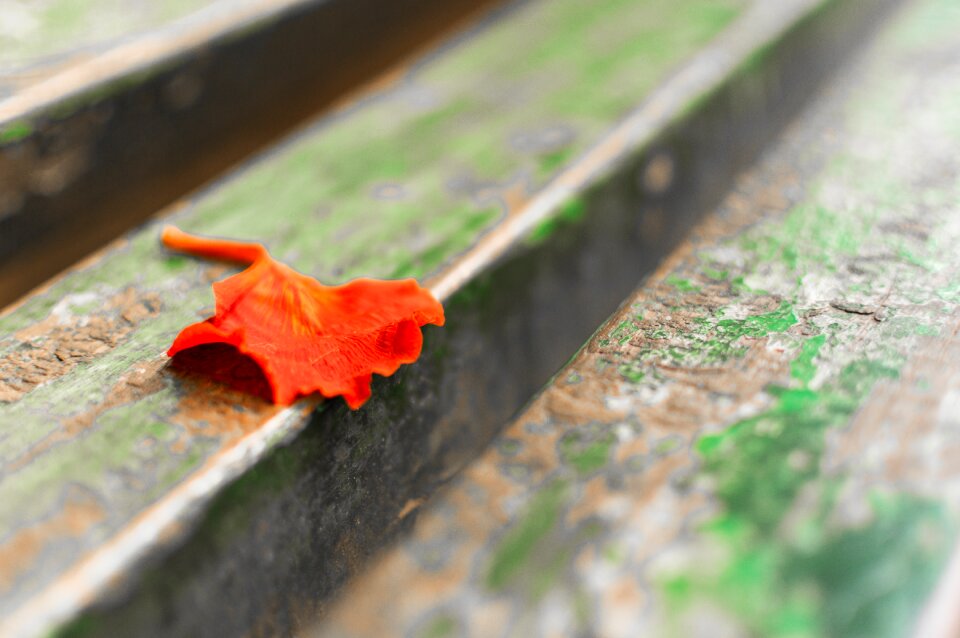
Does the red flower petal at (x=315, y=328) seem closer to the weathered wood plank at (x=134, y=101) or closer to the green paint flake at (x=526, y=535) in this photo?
the green paint flake at (x=526, y=535)

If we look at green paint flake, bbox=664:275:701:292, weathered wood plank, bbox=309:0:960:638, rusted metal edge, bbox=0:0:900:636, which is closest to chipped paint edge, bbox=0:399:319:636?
rusted metal edge, bbox=0:0:900:636

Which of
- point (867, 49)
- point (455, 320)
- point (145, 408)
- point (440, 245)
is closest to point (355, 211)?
point (440, 245)

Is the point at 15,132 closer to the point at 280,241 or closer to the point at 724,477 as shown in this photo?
the point at 280,241

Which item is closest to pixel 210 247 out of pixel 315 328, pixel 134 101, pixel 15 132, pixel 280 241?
pixel 280 241

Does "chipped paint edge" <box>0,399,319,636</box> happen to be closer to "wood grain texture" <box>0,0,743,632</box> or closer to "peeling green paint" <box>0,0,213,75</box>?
"wood grain texture" <box>0,0,743,632</box>

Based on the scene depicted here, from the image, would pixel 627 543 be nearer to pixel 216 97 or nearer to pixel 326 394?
pixel 326 394

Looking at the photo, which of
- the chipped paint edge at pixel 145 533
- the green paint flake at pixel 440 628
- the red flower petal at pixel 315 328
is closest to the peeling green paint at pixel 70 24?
the red flower petal at pixel 315 328

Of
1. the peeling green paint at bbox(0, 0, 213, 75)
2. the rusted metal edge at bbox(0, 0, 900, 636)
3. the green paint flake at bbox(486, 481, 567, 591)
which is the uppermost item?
the peeling green paint at bbox(0, 0, 213, 75)
